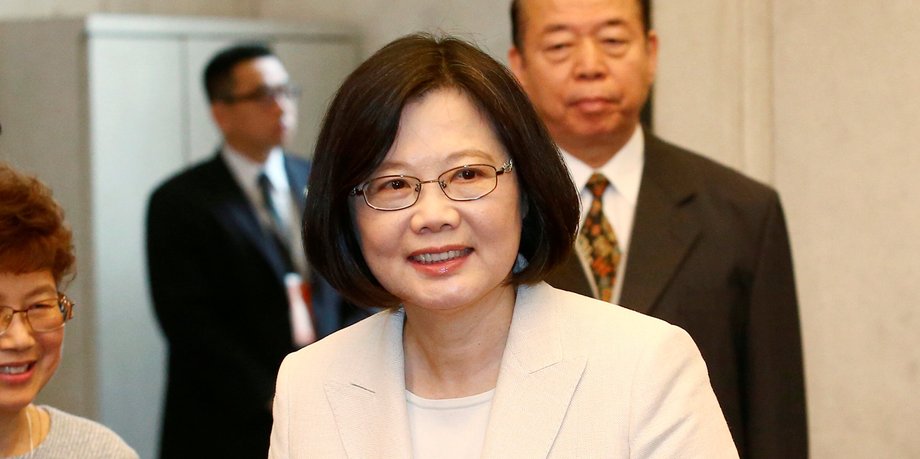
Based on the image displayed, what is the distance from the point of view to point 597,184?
2988 mm

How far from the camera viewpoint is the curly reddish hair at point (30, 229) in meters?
2.49

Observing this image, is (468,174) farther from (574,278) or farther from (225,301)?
(225,301)

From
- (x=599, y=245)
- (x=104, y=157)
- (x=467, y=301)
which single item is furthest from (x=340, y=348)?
(x=104, y=157)

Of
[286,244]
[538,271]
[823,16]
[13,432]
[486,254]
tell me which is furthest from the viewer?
[286,244]

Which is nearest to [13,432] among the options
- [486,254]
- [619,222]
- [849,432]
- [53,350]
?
[53,350]

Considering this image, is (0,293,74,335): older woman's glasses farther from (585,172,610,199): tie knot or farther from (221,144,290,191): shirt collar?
(221,144,290,191): shirt collar

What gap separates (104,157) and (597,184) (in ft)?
9.75

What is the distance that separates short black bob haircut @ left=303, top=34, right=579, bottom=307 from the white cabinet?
3.41 meters

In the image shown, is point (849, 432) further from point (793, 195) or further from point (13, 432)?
point (13, 432)

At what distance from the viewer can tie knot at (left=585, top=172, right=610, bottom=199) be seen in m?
2.98

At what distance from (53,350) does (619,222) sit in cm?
117

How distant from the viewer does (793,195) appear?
3920 millimetres

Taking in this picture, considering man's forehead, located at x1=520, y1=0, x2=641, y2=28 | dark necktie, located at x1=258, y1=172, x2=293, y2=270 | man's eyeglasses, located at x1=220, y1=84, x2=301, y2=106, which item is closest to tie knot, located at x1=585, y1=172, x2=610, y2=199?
man's forehead, located at x1=520, y1=0, x2=641, y2=28

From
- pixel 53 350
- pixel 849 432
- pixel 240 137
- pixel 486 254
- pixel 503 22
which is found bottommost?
pixel 849 432
